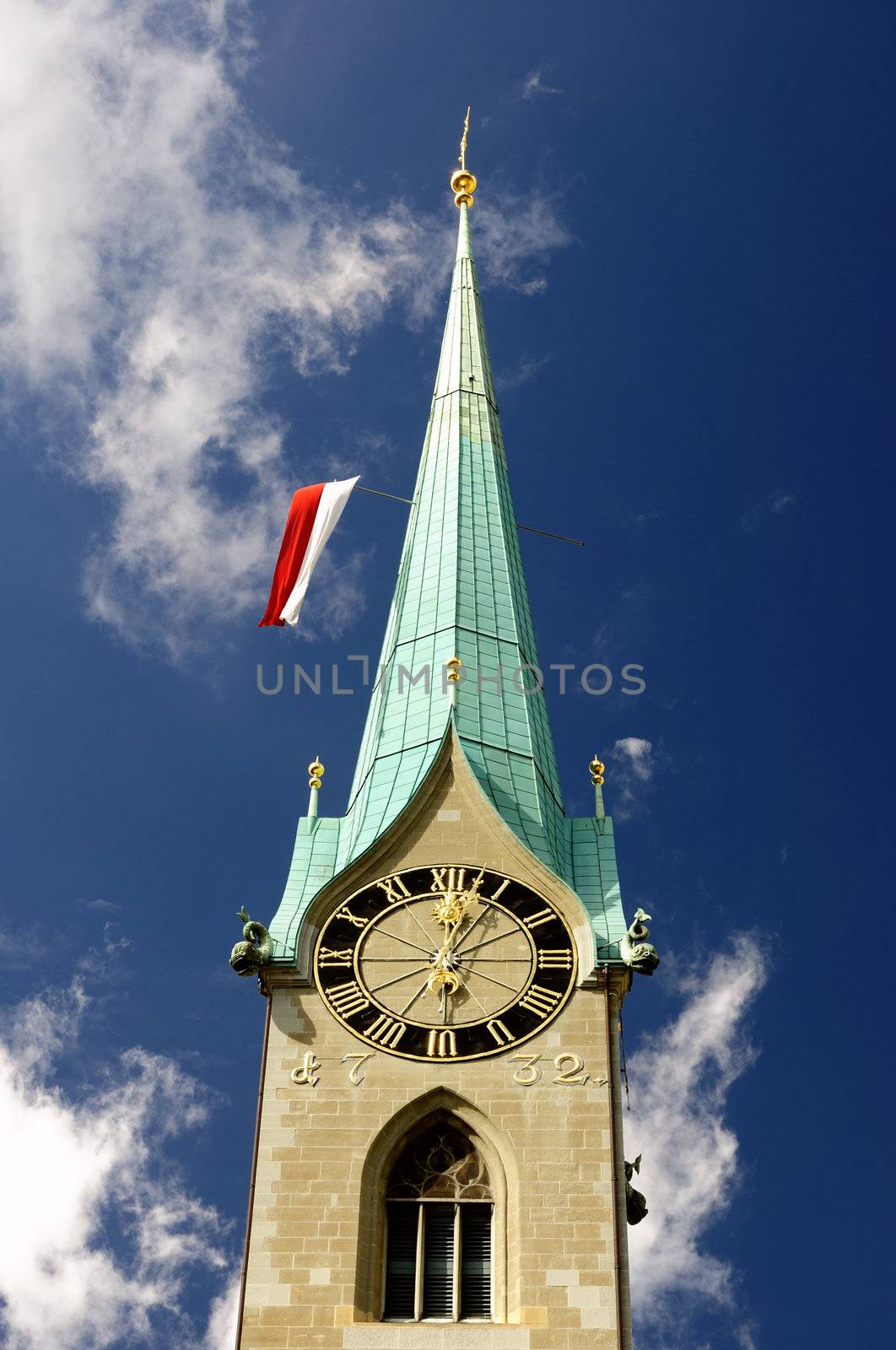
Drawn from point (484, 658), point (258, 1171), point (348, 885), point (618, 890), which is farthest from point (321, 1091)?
point (484, 658)

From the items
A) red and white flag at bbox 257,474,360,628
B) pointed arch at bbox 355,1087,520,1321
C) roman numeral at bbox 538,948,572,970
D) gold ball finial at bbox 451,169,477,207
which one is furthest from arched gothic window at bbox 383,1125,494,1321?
gold ball finial at bbox 451,169,477,207

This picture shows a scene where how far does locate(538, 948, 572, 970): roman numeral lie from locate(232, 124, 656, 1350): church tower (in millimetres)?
82

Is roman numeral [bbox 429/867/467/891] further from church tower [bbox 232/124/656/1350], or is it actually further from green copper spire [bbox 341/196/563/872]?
green copper spire [bbox 341/196/563/872]

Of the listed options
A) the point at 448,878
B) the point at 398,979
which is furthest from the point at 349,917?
the point at 448,878

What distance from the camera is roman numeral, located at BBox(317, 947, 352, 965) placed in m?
30.4

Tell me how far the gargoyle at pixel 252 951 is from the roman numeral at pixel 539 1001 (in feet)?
12.2

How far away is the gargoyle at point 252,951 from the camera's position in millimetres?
30156

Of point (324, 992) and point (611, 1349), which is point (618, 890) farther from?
point (611, 1349)

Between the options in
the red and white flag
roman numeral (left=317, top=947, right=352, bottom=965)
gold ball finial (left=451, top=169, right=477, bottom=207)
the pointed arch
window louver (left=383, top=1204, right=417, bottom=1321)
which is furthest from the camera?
gold ball finial (left=451, top=169, right=477, bottom=207)

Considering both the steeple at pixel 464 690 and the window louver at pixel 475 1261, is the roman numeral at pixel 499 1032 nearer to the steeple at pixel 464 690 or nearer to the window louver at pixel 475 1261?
the steeple at pixel 464 690

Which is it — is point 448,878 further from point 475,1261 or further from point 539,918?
point 475,1261

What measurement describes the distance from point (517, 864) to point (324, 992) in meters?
3.62

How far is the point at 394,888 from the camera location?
31.3 metres

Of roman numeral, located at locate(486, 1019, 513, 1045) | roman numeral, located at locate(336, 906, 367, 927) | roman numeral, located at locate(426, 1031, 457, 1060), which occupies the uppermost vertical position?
roman numeral, located at locate(336, 906, 367, 927)
